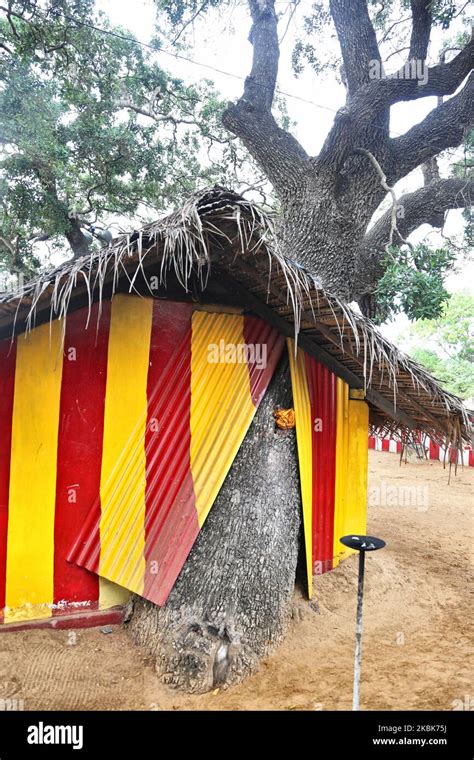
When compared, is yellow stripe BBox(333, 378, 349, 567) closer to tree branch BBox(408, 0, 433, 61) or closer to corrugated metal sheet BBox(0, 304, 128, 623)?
corrugated metal sheet BBox(0, 304, 128, 623)

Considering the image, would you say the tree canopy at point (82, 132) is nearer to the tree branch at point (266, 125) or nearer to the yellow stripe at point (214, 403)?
the tree branch at point (266, 125)

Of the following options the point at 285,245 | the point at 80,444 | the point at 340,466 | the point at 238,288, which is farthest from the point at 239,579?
the point at 285,245

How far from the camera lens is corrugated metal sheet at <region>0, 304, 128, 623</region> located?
368 centimetres

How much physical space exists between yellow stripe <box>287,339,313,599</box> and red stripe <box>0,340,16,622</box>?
2488mm

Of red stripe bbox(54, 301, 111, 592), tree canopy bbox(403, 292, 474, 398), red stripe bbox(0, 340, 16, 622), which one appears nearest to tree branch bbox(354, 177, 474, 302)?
red stripe bbox(54, 301, 111, 592)

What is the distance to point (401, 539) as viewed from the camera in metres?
6.69

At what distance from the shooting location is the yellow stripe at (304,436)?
430 cm

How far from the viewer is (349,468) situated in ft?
17.5

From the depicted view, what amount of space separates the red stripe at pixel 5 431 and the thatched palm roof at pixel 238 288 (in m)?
0.20

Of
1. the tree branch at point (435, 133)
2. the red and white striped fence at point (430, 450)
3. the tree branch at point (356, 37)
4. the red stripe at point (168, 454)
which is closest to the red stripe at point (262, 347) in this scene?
the red stripe at point (168, 454)

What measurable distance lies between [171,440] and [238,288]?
154cm

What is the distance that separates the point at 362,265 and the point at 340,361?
2344 mm
